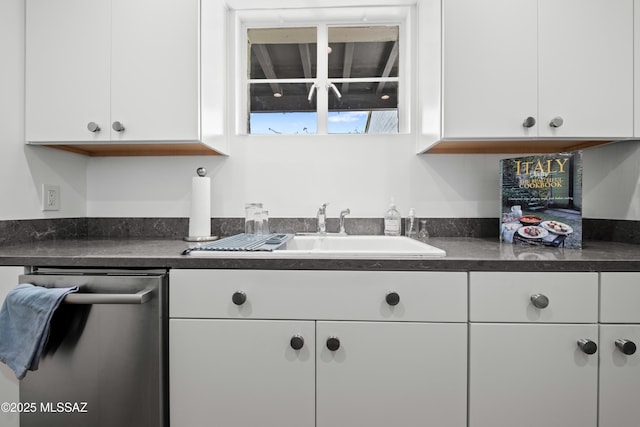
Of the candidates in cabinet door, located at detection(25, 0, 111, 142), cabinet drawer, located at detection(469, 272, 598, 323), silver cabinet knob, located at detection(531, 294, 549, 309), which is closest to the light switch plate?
cabinet door, located at detection(25, 0, 111, 142)

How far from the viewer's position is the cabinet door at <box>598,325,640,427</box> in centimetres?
100

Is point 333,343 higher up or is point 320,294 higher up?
point 320,294

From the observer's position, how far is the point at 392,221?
1.64 meters

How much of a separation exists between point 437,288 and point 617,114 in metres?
1.08

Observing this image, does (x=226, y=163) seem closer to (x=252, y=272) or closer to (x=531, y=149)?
(x=252, y=272)

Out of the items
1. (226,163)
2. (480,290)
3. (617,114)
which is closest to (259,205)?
(226,163)

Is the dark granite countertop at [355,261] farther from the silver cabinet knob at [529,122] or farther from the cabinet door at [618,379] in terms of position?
the silver cabinet knob at [529,122]

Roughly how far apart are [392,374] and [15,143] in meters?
1.79

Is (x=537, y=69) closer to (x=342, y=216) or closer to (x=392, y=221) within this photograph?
(x=392, y=221)

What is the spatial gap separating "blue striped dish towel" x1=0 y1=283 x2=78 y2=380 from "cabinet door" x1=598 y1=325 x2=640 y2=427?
5.61ft

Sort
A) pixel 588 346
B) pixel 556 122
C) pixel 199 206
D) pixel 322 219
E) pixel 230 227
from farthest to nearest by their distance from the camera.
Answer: pixel 230 227
pixel 322 219
pixel 199 206
pixel 556 122
pixel 588 346

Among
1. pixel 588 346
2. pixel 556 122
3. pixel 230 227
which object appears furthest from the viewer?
pixel 230 227

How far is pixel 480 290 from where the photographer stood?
Result: 3.36ft

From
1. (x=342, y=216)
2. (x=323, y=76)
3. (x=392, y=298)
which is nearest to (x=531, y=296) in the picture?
(x=392, y=298)
